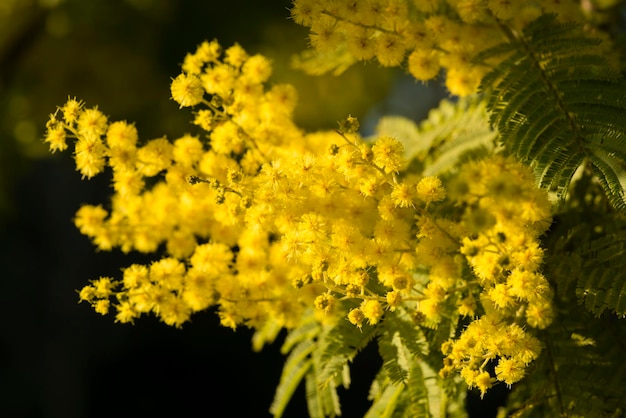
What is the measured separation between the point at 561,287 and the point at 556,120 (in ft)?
0.78

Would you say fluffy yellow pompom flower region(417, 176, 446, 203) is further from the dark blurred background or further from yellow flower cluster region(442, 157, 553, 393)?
the dark blurred background

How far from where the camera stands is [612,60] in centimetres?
113

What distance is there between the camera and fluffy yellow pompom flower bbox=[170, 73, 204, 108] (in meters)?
1.04

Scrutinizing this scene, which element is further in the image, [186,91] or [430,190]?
[186,91]

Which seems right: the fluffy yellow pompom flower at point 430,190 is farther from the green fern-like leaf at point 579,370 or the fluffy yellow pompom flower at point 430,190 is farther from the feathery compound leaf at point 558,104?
the green fern-like leaf at point 579,370

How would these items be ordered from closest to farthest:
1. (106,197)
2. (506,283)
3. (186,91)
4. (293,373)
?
(506,283) → (186,91) → (293,373) → (106,197)

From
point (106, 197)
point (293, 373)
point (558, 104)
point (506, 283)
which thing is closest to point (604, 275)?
point (506, 283)

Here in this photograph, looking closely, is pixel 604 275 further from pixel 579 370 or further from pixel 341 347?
pixel 341 347

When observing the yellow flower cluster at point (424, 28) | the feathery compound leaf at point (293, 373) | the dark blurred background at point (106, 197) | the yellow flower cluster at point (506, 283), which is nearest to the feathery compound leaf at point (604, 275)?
the yellow flower cluster at point (506, 283)

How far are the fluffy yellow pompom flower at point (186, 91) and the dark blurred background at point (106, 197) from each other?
1344mm

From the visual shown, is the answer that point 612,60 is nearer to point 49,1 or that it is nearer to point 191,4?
point 191,4

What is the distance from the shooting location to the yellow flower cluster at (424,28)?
1.02 metres

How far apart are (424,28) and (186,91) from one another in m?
0.39

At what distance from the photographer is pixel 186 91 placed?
3.41ft
